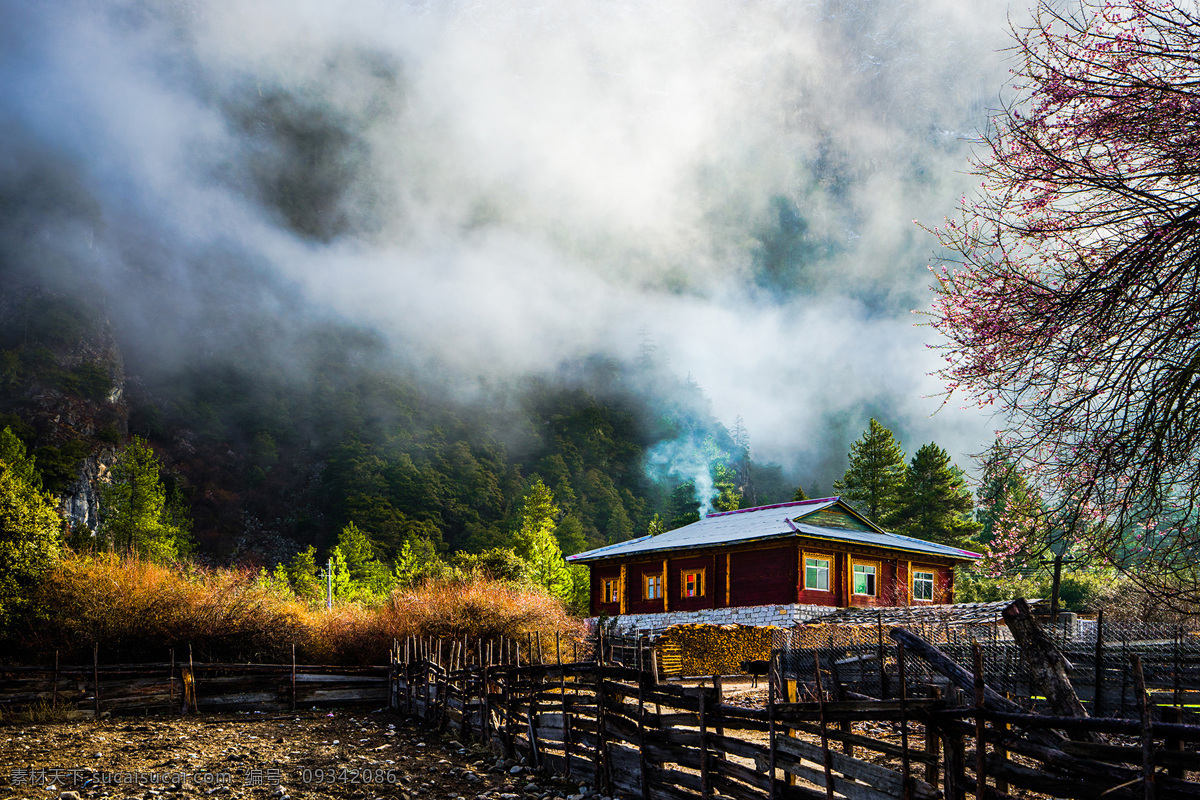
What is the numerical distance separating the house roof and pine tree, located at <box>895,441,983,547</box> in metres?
27.0

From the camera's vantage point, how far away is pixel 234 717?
2023 centimetres

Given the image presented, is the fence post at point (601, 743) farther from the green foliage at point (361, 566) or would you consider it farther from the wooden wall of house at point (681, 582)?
the green foliage at point (361, 566)

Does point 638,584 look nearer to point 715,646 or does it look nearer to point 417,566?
point 715,646

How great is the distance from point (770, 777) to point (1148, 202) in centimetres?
643

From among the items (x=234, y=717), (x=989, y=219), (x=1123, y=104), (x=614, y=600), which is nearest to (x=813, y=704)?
(x=989, y=219)

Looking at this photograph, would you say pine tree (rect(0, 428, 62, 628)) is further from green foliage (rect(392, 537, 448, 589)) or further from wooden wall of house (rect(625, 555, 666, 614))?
wooden wall of house (rect(625, 555, 666, 614))

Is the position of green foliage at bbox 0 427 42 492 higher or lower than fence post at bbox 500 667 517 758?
higher

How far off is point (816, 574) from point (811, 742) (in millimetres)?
24021

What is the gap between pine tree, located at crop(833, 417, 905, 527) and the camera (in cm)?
6831

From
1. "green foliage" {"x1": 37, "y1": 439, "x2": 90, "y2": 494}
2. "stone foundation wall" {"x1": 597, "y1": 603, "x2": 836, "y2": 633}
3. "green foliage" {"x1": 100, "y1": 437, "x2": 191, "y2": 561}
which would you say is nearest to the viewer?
"stone foundation wall" {"x1": 597, "y1": 603, "x2": 836, "y2": 633}

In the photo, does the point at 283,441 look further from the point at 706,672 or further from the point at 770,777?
the point at 770,777

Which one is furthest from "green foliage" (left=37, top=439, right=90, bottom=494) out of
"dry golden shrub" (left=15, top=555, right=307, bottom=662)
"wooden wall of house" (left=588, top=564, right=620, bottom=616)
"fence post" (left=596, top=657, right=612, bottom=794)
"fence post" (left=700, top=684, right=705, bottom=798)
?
"fence post" (left=700, top=684, right=705, bottom=798)

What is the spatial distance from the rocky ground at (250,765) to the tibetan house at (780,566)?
18.9 metres

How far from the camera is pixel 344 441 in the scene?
11056cm
